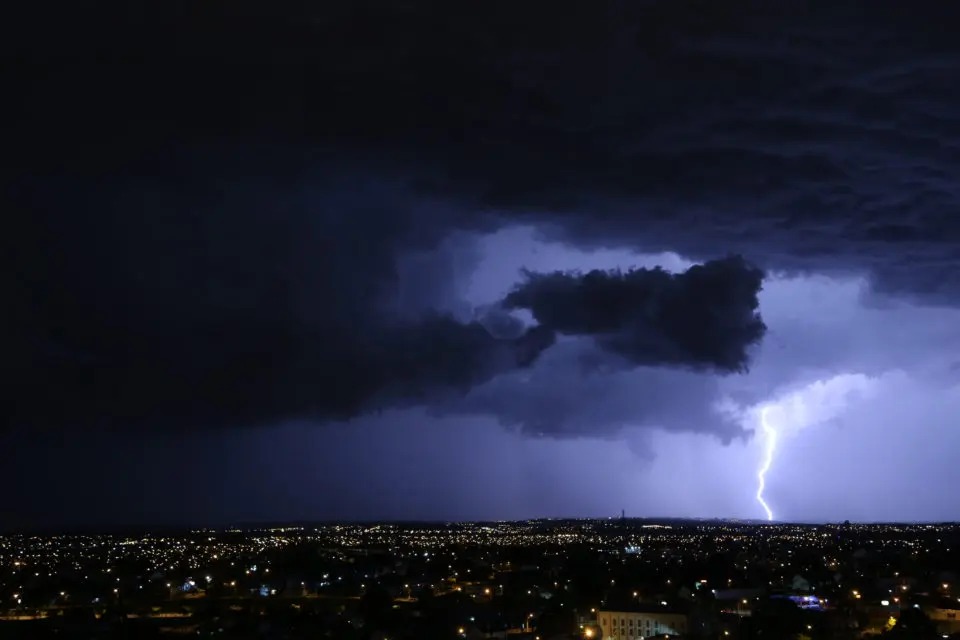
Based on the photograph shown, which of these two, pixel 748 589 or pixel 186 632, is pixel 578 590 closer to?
pixel 748 589

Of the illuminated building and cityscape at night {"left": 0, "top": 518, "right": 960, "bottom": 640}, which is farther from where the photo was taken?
the illuminated building

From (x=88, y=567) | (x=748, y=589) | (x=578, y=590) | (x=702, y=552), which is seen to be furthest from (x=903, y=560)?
(x=88, y=567)

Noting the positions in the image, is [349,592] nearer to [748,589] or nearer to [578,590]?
[578,590]

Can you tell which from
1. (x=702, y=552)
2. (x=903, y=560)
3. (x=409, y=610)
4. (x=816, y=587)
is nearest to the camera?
(x=409, y=610)

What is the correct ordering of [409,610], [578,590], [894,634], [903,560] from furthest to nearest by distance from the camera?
[903,560] → [578,590] → [409,610] → [894,634]

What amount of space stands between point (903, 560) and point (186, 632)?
88.4 metres

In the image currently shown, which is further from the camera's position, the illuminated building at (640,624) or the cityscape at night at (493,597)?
the illuminated building at (640,624)

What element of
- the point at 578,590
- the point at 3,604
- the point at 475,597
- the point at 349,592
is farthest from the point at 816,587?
the point at 3,604

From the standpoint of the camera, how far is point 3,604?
258ft

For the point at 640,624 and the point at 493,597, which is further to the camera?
the point at 493,597

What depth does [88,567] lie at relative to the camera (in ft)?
406

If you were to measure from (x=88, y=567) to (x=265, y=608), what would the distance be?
59.7 meters

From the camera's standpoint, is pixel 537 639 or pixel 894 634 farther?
pixel 537 639

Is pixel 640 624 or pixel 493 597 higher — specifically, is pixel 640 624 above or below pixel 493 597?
below
